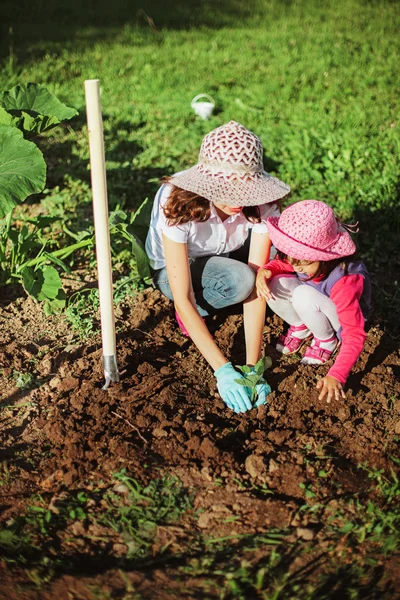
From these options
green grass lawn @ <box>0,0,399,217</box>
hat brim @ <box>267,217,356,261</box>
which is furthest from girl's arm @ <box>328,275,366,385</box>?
green grass lawn @ <box>0,0,399,217</box>

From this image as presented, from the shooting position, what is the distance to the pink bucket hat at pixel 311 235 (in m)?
2.93

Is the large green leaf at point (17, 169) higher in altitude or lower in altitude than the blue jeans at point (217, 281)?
higher

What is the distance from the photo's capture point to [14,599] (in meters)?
2.20

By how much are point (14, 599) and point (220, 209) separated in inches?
72.7

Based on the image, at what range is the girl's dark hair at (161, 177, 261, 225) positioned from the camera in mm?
3092

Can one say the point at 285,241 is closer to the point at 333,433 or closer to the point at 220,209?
the point at 220,209

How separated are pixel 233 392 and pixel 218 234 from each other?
876 millimetres

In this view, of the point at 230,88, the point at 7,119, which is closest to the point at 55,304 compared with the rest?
the point at 7,119

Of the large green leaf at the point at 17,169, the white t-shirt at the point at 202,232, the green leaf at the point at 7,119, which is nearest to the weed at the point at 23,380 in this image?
the large green leaf at the point at 17,169

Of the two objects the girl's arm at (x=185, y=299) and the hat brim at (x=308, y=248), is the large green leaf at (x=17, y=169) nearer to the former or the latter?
the girl's arm at (x=185, y=299)

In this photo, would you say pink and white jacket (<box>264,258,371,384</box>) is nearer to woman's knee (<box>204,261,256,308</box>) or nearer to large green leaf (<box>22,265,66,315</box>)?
woman's knee (<box>204,261,256,308</box>)

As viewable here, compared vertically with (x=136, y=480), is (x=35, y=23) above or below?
above

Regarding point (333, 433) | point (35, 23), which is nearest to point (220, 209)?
point (333, 433)

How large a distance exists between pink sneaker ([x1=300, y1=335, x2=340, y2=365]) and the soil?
0.05 meters
